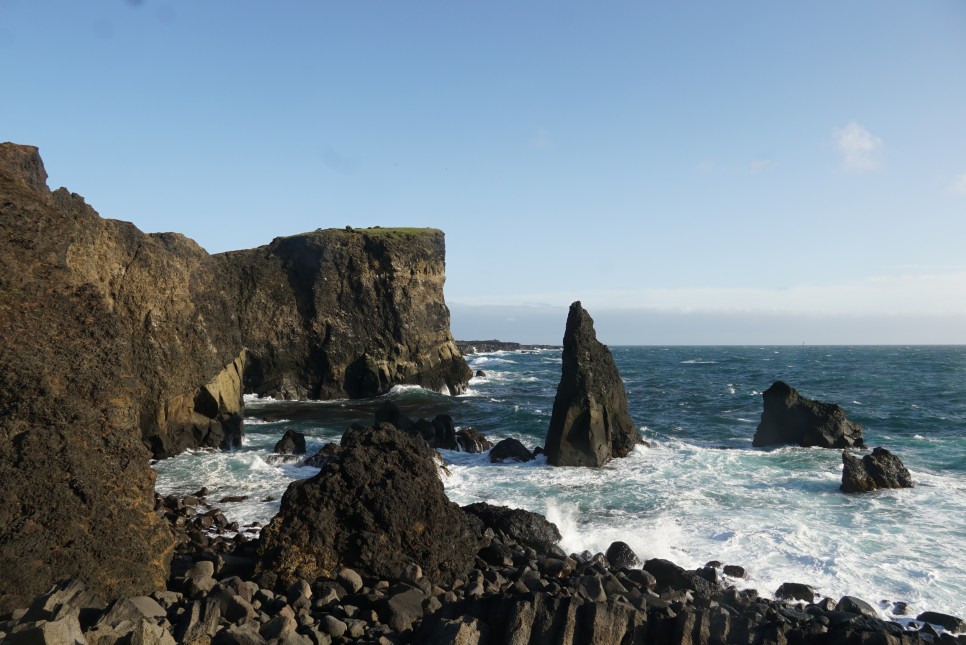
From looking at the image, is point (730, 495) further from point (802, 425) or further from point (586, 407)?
point (802, 425)

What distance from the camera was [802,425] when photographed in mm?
26234

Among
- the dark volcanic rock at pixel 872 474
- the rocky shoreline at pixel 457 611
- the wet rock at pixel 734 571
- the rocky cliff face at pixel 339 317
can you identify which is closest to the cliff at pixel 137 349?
the rocky cliff face at pixel 339 317

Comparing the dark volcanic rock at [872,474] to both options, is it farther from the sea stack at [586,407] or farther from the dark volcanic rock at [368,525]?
the dark volcanic rock at [368,525]

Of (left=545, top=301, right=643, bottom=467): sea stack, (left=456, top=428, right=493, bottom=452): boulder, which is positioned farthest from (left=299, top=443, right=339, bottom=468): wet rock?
(left=545, top=301, right=643, bottom=467): sea stack

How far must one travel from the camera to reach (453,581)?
10820mm

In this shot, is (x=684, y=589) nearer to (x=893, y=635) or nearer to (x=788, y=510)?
(x=893, y=635)

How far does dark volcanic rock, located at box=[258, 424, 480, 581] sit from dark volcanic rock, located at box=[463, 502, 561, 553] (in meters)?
2.20

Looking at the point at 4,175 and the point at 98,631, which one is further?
the point at 4,175

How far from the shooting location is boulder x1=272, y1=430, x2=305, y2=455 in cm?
2397

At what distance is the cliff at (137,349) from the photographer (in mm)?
8812

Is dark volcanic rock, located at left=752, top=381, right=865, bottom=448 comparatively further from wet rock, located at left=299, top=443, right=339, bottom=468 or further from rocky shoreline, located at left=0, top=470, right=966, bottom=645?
wet rock, located at left=299, top=443, right=339, bottom=468

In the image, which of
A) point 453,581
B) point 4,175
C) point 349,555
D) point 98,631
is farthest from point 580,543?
point 4,175

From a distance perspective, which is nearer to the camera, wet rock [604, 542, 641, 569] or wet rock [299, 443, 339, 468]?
wet rock [604, 542, 641, 569]

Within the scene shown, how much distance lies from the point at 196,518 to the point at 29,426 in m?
6.25
